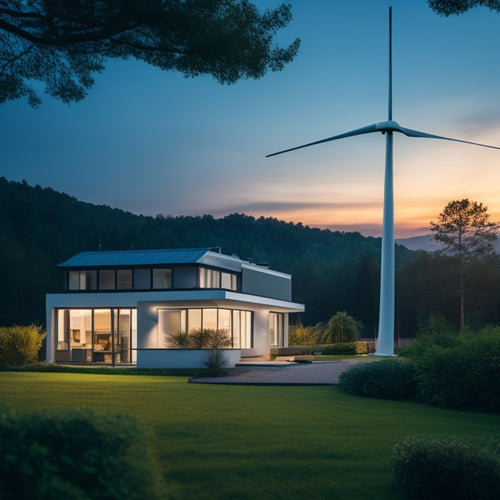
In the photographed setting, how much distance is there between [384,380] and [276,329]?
2291cm

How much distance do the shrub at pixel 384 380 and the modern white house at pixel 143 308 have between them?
9.74m

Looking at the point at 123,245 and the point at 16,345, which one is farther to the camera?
the point at 123,245

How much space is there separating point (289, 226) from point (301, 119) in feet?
193

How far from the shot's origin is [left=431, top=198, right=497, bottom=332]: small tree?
53.3 metres

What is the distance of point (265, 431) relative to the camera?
29.9 feet

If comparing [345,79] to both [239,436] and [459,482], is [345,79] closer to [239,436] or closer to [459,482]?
[239,436]

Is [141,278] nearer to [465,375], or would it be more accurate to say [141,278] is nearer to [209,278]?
[209,278]

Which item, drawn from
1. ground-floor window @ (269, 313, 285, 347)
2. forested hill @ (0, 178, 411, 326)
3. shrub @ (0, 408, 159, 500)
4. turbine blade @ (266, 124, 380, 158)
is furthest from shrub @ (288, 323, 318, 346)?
shrub @ (0, 408, 159, 500)

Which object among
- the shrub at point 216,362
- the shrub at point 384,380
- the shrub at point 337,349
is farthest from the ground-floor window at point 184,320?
the shrub at point 384,380

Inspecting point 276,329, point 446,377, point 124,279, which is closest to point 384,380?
point 446,377

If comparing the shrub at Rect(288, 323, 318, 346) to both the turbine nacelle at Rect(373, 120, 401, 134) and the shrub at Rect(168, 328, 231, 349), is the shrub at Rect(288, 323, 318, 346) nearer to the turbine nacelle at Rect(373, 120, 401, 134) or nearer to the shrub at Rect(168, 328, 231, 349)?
the turbine nacelle at Rect(373, 120, 401, 134)

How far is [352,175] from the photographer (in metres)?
34.5

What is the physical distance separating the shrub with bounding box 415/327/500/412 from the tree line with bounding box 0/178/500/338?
3415 cm

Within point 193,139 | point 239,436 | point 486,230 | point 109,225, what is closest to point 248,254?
point 109,225
